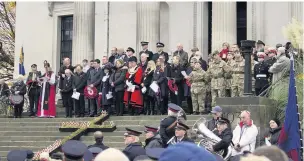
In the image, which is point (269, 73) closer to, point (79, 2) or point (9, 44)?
point (79, 2)

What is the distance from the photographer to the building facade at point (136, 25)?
84.2 ft

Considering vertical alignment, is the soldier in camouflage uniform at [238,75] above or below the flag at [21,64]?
below

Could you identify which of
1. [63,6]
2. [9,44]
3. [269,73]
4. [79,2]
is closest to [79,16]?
[79,2]

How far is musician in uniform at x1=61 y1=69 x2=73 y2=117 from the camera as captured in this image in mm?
Answer: 22656

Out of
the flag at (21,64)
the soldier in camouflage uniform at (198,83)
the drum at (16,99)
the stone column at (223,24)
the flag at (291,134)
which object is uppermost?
the stone column at (223,24)

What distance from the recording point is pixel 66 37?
3170 cm

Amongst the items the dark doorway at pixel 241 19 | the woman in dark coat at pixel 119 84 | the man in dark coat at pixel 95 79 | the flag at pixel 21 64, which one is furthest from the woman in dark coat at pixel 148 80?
the flag at pixel 21 64

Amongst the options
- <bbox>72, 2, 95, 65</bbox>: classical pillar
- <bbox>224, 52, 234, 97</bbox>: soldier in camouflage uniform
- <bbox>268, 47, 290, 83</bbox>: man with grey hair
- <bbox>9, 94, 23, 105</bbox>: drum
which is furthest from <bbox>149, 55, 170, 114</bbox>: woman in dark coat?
<bbox>72, 2, 95, 65</bbox>: classical pillar

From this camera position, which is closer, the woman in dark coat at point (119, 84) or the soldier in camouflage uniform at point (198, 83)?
the soldier in camouflage uniform at point (198, 83)

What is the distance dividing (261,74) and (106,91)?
5.64 meters

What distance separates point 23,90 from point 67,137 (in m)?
5.75

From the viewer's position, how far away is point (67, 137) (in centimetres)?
1920

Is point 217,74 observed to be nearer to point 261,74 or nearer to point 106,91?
point 261,74

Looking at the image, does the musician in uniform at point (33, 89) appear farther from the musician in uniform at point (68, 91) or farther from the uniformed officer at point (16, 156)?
the uniformed officer at point (16, 156)
